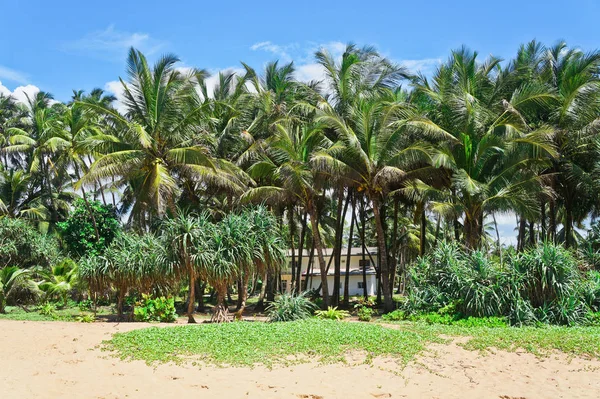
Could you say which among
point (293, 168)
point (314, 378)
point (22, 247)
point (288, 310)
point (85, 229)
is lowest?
point (314, 378)

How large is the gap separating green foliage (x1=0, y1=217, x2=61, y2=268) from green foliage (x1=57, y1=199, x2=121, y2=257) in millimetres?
1312

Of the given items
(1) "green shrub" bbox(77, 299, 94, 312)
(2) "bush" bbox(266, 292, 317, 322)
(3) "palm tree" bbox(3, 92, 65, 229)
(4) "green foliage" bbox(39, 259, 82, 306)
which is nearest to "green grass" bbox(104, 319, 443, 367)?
(2) "bush" bbox(266, 292, 317, 322)

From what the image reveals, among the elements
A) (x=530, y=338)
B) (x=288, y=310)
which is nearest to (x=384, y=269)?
(x=288, y=310)

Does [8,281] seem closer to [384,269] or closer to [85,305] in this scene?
[85,305]

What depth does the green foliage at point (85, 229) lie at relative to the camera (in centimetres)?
2989

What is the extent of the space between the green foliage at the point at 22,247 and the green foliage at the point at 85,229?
1312mm

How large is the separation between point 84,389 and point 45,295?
15.6 metres

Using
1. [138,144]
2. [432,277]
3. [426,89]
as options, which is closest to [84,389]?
[432,277]

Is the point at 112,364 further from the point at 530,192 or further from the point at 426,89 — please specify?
the point at 426,89

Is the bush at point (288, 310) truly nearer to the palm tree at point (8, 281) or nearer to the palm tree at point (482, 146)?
the palm tree at point (482, 146)

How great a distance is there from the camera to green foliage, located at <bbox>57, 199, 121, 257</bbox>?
2989 centimetres

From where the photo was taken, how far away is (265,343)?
11.6 meters

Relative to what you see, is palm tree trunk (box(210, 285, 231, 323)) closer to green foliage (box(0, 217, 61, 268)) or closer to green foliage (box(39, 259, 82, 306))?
green foliage (box(39, 259, 82, 306))

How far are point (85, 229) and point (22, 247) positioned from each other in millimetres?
3313
